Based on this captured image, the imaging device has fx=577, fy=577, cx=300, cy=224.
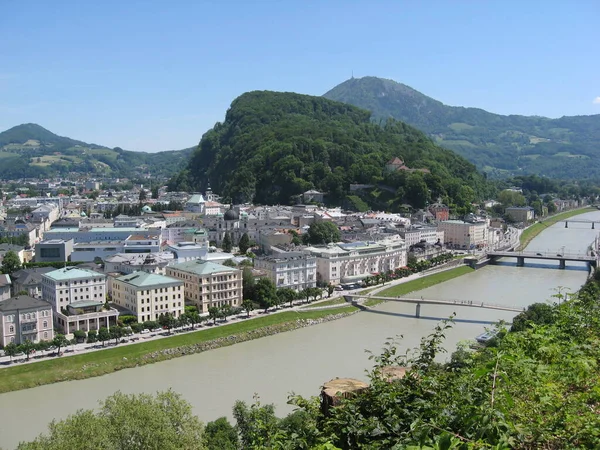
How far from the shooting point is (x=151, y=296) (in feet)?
41.8

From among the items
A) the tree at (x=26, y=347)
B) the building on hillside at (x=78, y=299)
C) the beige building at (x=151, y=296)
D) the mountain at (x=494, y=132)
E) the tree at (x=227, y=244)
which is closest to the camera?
the tree at (x=26, y=347)

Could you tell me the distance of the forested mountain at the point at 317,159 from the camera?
33.1 metres

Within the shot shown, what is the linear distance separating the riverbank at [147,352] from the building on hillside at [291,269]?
206 centimetres

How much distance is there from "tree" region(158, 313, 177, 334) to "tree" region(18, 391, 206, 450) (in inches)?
240

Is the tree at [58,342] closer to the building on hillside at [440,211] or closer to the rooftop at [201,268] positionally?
the rooftop at [201,268]

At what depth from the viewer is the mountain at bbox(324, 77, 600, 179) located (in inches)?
3521

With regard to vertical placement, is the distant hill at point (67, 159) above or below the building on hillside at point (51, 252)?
above

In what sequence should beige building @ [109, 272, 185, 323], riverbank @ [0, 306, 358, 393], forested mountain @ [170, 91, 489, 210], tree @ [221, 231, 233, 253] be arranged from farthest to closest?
forested mountain @ [170, 91, 489, 210] → tree @ [221, 231, 233, 253] → beige building @ [109, 272, 185, 323] → riverbank @ [0, 306, 358, 393]

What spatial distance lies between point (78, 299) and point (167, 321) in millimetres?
2398

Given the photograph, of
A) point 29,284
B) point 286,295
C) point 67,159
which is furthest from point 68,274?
point 67,159

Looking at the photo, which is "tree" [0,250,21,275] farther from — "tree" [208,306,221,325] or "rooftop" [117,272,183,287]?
"tree" [208,306,221,325]

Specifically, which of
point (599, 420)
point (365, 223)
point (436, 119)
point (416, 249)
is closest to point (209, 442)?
point (599, 420)

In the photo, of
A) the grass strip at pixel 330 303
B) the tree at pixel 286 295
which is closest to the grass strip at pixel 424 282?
the grass strip at pixel 330 303

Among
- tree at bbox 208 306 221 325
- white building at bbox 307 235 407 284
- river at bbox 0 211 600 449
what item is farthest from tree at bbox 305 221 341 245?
tree at bbox 208 306 221 325
